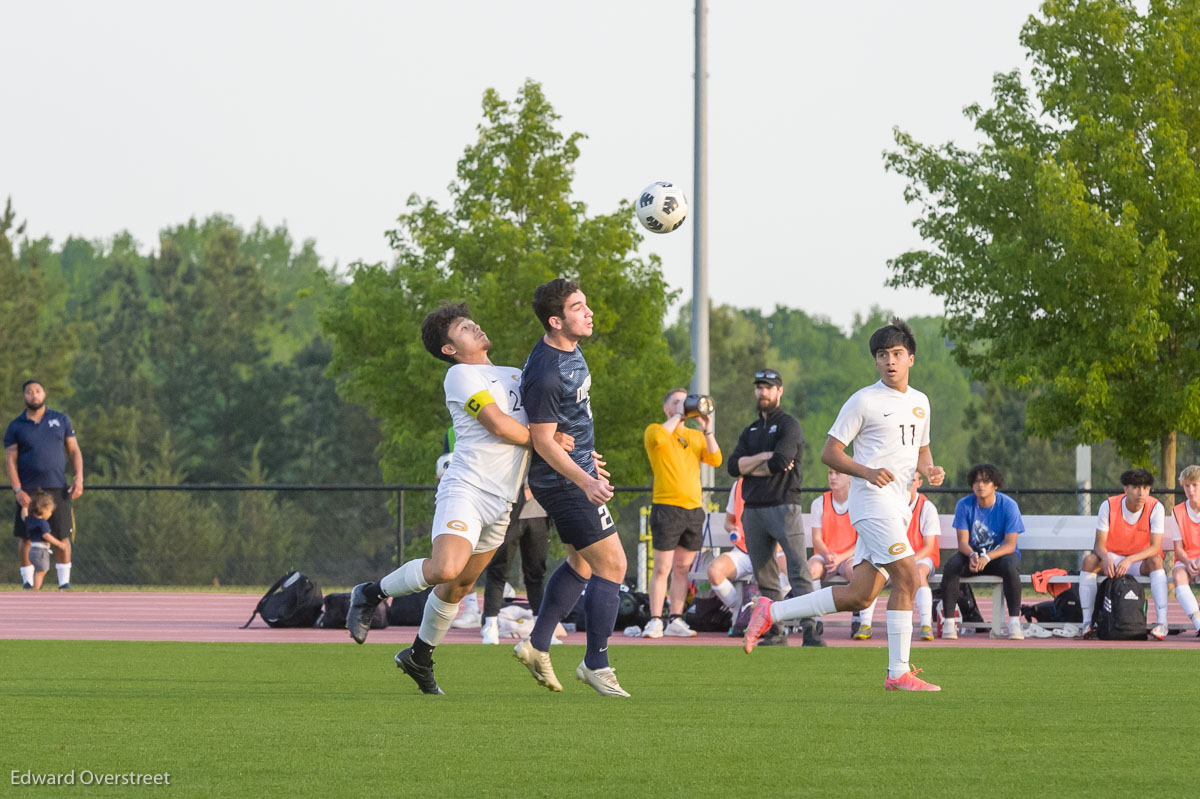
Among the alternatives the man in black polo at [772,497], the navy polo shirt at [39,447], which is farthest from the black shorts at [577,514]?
the navy polo shirt at [39,447]

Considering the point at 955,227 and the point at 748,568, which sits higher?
the point at 955,227

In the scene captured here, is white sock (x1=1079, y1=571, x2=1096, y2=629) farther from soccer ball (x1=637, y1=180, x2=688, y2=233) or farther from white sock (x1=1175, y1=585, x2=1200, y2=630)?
soccer ball (x1=637, y1=180, x2=688, y2=233)

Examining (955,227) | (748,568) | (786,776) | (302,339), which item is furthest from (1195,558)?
(302,339)

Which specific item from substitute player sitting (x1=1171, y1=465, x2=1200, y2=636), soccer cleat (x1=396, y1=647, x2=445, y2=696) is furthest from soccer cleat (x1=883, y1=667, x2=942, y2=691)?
substitute player sitting (x1=1171, y1=465, x2=1200, y2=636)

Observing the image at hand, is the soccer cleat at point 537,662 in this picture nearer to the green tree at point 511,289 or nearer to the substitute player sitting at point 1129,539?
the substitute player sitting at point 1129,539

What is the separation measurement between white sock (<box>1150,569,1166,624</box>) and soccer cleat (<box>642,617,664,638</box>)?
14.4 feet

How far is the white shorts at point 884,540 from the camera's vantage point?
848 cm

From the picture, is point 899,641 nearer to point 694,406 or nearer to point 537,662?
point 537,662

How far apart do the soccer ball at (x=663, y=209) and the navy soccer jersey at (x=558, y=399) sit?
1034 cm

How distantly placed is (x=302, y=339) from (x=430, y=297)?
6820cm

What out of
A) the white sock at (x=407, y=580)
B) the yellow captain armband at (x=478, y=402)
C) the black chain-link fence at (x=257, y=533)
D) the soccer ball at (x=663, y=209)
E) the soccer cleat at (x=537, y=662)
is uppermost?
the soccer ball at (x=663, y=209)

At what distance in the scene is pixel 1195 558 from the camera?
1494 cm

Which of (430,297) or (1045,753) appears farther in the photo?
(430,297)

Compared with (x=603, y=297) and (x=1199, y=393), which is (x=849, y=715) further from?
(x=603, y=297)
